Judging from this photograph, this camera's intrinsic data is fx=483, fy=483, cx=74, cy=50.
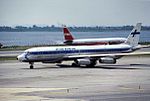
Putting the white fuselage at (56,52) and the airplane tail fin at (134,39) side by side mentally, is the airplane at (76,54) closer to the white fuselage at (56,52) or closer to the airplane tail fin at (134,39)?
the white fuselage at (56,52)

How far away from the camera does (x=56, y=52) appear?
76562 millimetres

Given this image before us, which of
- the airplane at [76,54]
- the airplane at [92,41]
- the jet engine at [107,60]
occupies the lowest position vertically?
the airplane at [92,41]

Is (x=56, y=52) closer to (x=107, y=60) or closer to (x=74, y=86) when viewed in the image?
(x=107, y=60)

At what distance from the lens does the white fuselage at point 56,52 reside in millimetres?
75250

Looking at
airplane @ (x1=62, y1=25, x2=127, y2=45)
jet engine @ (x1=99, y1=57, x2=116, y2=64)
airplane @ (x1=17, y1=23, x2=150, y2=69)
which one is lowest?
airplane @ (x1=62, y1=25, x2=127, y2=45)

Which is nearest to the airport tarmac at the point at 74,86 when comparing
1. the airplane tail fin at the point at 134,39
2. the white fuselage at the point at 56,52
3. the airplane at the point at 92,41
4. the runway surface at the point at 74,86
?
the runway surface at the point at 74,86

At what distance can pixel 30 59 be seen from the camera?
75.1 meters

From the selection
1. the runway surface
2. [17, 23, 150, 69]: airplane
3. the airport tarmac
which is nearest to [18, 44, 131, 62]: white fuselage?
[17, 23, 150, 69]: airplane

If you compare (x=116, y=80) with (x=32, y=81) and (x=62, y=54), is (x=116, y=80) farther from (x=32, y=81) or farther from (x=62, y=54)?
(x=62, y=54)

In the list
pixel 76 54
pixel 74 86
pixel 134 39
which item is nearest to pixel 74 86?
pixel 74 86

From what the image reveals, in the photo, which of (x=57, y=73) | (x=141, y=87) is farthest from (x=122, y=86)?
(x=57, y=73)

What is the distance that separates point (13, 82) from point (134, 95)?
709 inches

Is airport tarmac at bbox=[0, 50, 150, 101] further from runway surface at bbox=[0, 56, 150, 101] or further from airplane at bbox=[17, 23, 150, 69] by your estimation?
airplane at bbox=[17, 23, 150, 69]

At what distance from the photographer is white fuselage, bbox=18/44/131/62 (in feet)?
247
